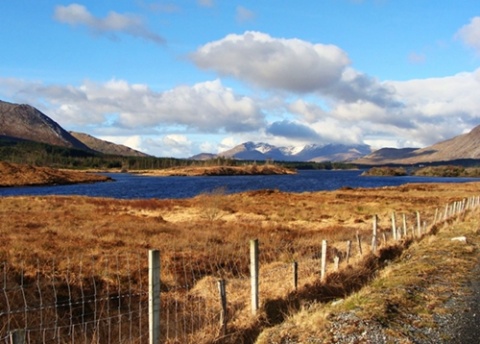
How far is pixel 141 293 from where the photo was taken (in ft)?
36.8

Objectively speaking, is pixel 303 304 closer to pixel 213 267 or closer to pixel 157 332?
pixel 157 332

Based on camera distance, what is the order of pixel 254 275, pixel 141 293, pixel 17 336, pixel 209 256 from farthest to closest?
pixel 209 256, pixel 141 293, pixel 254 275, pixel 17 336

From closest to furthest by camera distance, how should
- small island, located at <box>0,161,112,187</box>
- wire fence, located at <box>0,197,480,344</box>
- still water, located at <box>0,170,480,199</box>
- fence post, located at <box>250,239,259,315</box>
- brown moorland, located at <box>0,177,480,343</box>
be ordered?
1. wire fence, located at <box>0,197,480,344</box>
2. fence post, located at <box>250,239,259,315</box>
3. brown moorland, located at <box>0,177,480,343</box>
4. still water, located at <box>0,170,480,199</box>
5. small island, located at <box>0,161,112,187</box>

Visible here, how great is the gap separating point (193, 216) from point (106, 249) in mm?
19214

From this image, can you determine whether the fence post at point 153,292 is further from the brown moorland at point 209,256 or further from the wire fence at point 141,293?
the brown moorland at point 209,256

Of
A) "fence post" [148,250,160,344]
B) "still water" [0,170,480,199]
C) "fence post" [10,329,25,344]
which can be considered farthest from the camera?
"still water" [0,170,480,199]

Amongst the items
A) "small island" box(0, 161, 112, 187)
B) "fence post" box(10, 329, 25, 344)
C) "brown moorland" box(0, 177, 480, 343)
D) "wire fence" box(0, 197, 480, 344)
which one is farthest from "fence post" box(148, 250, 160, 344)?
"small island" box(0, 161, 112, 187)

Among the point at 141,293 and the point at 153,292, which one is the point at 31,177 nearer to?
the point at 141,293

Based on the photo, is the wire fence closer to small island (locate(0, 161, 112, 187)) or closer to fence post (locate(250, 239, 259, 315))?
fence post (locate(250, 239, 259, 315))

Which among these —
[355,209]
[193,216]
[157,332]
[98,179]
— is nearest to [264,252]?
[157,332]

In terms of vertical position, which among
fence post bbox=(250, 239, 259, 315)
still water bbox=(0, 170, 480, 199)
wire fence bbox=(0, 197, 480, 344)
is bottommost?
still water bbox=(0, 170, 480, 199)

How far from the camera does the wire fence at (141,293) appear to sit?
8.79 metres

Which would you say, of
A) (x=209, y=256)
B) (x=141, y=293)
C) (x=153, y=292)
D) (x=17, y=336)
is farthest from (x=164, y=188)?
(x=17, y=336)

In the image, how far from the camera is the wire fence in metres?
8.79
